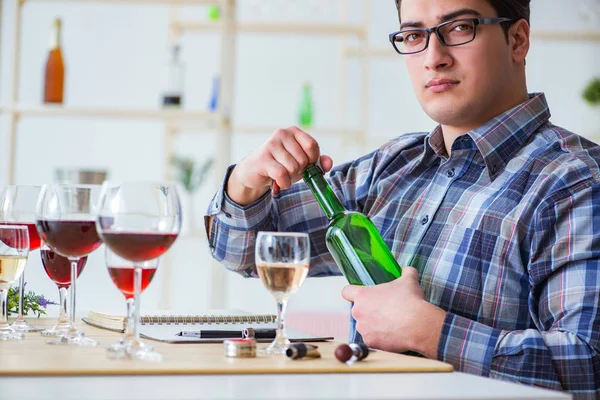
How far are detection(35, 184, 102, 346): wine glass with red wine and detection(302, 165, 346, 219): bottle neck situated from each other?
40 cm

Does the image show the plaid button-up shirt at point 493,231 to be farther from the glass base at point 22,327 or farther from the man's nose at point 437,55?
the glass base at point 22,327

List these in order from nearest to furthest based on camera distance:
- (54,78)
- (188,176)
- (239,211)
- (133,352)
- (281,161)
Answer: (133,352) < (281,161) < (239,211) < (54,78) < (188,176)

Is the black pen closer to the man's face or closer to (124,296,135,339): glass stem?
(124,296,135,339): glass stem

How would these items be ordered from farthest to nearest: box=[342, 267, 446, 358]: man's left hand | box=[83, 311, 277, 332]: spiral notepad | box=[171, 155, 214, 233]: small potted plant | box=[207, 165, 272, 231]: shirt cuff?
box=[171, 155, 214, 233]: small potted plant, box=[207, 165, 272, 231]: shirt cuff, box=[83, 311, 277, 332]: spiral notepad, box=[342, 267, 446, 358]: man's left hand

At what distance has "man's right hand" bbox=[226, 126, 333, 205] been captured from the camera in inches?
53.7

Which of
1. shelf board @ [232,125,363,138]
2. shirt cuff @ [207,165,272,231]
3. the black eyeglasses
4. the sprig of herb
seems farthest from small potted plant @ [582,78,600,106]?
the sprig of herb

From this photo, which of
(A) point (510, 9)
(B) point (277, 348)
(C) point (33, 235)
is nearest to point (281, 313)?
(B) point (277, 348)

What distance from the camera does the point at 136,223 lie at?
92cm

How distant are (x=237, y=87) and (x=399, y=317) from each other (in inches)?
139

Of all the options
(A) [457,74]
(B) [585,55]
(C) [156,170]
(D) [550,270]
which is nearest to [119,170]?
(C) [156,170]

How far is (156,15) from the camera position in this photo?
449 cm

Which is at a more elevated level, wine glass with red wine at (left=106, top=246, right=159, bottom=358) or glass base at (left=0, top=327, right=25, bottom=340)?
wine glass with red wine at (left=106, top=246, right=159, bottom=358)

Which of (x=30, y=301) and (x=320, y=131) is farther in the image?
(x=320, y=131)

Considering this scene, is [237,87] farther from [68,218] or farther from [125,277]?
[125,277]
